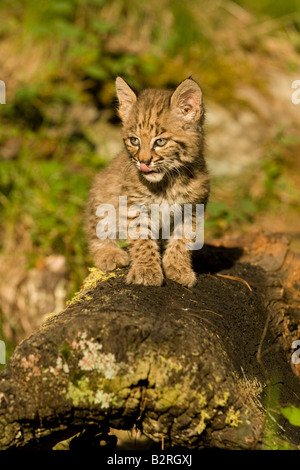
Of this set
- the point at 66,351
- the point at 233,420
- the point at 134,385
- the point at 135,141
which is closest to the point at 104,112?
the point at 135,141

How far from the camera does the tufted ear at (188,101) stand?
3809 mm

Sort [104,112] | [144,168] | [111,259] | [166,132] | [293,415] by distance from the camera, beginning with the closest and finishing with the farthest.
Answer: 1. [293,415]
2. [144,168]
3. [166,132]
4. [111,259]
5. [104,112]

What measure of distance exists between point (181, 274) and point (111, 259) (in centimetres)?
64

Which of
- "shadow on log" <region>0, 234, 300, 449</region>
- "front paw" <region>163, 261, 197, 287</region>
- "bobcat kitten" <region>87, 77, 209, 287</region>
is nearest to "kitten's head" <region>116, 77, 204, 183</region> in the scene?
"bobcat kitten" <region>87, 77, 209, 287</region>

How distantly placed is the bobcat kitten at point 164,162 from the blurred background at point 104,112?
85.6 inches

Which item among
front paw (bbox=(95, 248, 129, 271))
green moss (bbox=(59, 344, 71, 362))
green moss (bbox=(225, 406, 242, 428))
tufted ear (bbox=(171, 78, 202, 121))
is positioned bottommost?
green moss (bbox=(225, 406, 242, 428))

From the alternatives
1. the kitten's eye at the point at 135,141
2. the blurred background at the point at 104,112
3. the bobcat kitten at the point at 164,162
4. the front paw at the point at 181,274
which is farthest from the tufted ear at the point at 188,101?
the blurred background at the point at 104,112

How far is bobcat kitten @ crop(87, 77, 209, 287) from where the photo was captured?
3.78 m

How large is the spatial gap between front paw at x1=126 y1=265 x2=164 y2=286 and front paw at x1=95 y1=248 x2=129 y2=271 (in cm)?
48

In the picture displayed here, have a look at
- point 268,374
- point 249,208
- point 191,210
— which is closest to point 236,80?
point 249,208

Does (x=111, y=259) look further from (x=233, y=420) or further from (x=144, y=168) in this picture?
(x=233, y=420)

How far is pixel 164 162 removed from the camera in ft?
12.5

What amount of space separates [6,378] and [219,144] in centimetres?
559

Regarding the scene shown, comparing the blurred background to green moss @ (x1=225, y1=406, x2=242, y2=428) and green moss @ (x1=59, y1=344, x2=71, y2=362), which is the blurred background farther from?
green moss @ (x1=225, y1=406, x2=242, y2=428)
